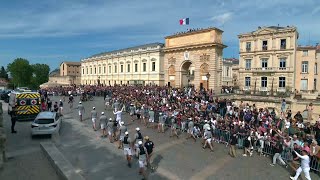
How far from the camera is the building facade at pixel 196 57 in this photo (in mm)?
39469

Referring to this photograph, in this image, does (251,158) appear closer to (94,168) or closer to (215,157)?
(215,157)

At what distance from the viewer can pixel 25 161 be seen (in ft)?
38.4

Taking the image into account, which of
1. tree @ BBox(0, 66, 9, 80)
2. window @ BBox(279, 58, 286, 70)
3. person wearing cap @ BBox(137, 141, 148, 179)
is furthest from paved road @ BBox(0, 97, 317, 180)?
tree @ BBox(0, 66, 9, 80)

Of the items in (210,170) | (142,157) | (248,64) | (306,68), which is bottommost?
(210,170)

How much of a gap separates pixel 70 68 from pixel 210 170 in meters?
120

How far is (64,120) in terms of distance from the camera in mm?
22109

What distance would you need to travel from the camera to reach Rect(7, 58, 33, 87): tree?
11469cm

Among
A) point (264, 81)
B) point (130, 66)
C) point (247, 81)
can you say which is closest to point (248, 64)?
point (247, 81)

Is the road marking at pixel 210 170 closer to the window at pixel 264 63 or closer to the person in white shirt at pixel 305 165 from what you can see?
the person in white shirt at pixel 305 165

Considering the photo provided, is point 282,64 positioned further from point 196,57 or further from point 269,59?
point 196,57

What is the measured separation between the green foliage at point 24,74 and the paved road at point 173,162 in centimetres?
11392

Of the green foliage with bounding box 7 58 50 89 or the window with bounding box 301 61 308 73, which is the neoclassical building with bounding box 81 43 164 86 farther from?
the green foliage with bounding box 7 58 50 89

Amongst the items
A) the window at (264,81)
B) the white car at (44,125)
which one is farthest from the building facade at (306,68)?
the white car at (44,125)

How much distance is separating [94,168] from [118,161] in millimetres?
1266
